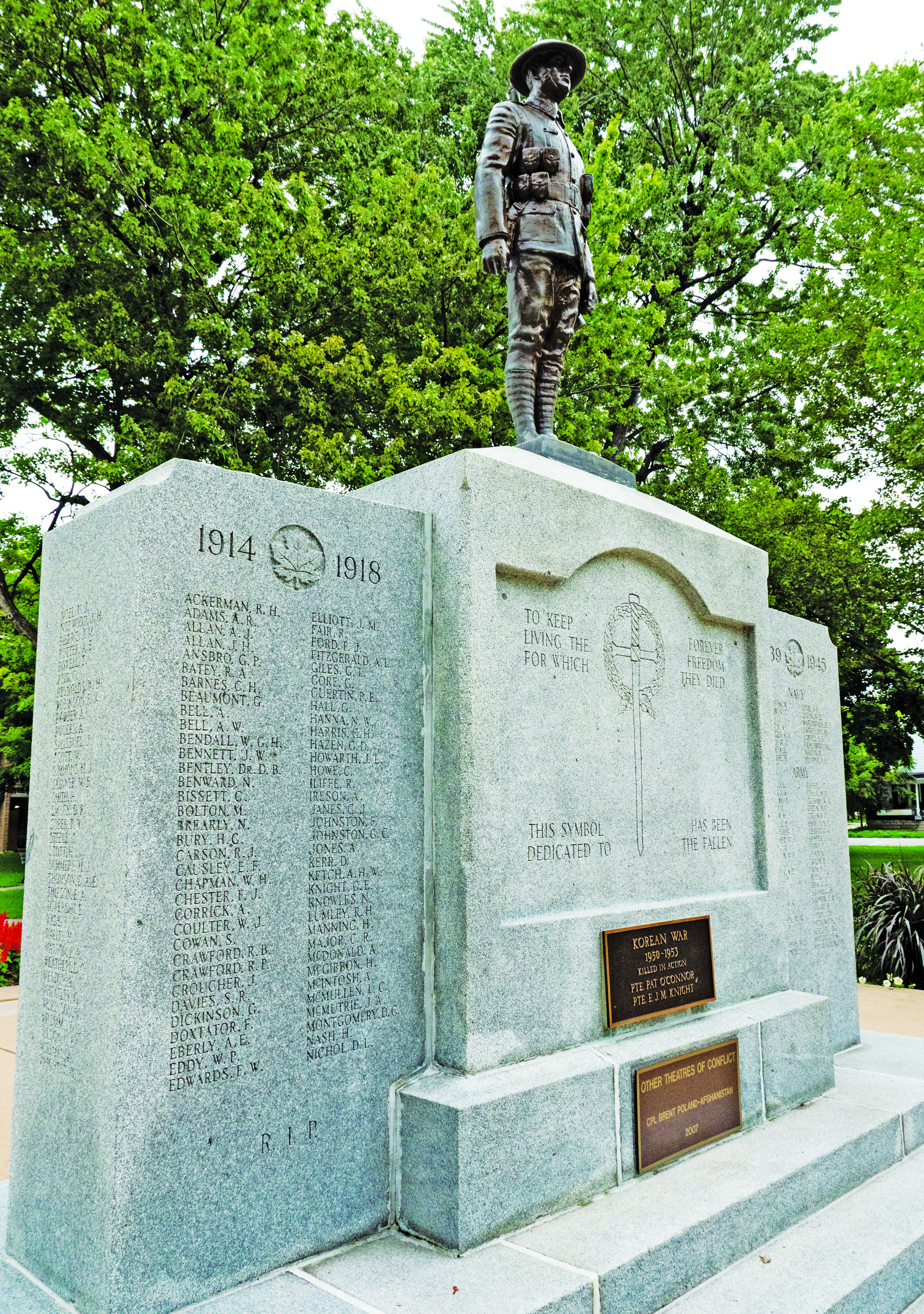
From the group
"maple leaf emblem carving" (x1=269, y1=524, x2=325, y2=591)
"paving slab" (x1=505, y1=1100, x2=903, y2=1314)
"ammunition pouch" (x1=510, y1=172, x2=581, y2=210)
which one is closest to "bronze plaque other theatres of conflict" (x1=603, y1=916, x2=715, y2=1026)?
"paving slab" (x1=505, y1=1100, x2=903, y2=1314)

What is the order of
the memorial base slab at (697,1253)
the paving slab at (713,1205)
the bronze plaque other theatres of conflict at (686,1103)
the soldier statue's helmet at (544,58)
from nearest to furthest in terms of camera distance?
the memorial base slab at (697,1253) < the paving slab at (713,1205) < the bronze plaque other theatres of conflict at (686,1103) < the soldier statue's helmet at (544,58)

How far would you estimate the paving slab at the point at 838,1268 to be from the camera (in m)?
3.28

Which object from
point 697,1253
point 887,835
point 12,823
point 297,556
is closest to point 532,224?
point 297,556

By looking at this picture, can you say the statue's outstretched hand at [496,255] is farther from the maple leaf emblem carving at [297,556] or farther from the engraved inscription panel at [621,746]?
the maple leaf emblem carving at [297,556]

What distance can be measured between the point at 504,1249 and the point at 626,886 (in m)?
1.63

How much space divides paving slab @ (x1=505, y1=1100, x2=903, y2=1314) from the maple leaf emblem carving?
2489 millimetres

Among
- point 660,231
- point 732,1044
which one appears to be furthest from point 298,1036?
point 660,231

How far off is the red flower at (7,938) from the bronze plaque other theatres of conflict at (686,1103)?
8397 millimetres

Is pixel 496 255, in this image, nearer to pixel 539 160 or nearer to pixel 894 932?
pixel 539 160

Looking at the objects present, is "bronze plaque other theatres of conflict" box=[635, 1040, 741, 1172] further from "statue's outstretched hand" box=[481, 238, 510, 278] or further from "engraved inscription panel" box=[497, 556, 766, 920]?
"statue's outstretched hand" box=[481, 238, 510, 278]

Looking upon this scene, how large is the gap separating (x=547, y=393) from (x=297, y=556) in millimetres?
2590

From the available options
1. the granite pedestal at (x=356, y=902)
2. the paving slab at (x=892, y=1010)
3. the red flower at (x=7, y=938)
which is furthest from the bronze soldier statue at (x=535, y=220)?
the red flower at (x=7, y=938)

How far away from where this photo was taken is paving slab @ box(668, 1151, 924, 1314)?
3.28m

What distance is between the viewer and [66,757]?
11.0ft
